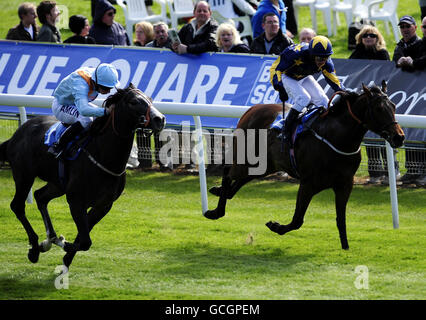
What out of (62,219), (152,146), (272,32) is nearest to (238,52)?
(272,32)

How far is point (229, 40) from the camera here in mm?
11453

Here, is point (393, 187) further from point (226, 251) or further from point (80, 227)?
point (80, 227)

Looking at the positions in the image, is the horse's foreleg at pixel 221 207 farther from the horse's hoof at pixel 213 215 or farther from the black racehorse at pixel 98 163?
the black racehorse at pixel 98 163

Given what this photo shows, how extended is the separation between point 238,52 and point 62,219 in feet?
11.2

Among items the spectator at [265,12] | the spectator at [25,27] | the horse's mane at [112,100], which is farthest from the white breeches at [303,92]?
the spectator at [25,27]

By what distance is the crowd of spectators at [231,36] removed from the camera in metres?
10.2

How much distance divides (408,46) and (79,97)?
4.53 meters

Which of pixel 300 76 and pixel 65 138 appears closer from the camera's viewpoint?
pixel 65 138

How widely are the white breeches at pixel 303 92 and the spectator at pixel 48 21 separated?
5.26 metres

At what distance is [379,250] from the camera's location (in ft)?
26.2

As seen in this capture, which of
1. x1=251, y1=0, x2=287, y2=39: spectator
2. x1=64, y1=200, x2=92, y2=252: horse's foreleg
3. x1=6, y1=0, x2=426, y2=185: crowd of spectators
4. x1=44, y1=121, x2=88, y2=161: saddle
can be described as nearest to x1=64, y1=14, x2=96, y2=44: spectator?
x1=6, y1=0, x2=426, y2=185: crowd of spectators

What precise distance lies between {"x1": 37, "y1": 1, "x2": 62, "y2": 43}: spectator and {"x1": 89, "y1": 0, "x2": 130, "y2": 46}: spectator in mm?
536

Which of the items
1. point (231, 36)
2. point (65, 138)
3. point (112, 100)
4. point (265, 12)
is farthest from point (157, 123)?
point (265, 12)
